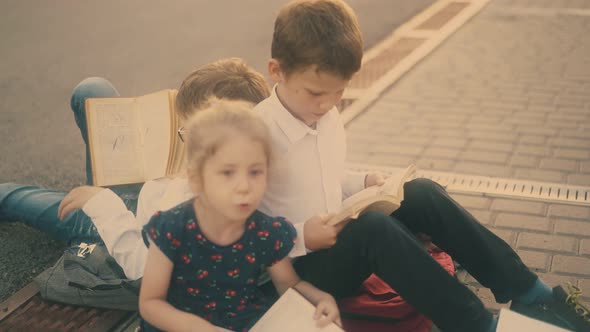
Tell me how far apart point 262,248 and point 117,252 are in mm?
712

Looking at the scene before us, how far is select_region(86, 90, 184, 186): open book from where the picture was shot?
10.6ft

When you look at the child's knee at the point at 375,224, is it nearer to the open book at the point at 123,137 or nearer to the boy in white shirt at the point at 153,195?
the boy in white shirt at the point at 153,195

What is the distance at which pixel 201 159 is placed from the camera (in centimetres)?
232

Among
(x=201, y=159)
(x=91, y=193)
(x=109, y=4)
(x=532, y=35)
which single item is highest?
(x=201, y=159)

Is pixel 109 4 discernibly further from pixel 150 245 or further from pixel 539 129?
pixel 150 245

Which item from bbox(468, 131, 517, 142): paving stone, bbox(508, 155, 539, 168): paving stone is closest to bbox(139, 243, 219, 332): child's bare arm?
bbox(508, 155, 539, 168): paving stone

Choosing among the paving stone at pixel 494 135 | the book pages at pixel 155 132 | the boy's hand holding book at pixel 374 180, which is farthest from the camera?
the paving stone at pixel 494 135

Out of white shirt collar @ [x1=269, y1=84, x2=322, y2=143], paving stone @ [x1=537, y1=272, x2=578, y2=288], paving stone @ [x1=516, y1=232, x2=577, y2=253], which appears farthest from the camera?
paving stone @ [x1=516, y1=232, x2=577, y2=253]

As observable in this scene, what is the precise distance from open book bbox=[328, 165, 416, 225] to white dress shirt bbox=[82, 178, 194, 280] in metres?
0.63

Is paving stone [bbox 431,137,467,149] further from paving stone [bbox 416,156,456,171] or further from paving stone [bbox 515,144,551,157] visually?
paving stone [bbox 515,144,551,157]

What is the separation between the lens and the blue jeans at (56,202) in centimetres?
344

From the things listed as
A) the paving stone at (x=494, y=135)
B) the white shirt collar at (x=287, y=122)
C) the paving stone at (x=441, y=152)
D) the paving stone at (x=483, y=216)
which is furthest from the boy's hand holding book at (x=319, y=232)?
the paving stone at (x=494, y=135)

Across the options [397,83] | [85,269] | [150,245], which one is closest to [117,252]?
[85,269]

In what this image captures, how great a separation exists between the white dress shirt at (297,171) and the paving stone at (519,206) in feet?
5.53
